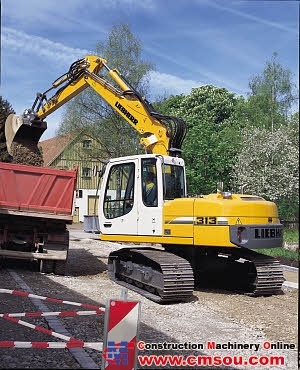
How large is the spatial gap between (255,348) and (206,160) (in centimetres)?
2090

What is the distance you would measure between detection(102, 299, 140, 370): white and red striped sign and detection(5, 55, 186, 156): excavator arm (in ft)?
19.5

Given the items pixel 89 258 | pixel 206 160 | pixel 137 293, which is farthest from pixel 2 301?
pixel 206 160

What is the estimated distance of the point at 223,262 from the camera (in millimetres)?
9727

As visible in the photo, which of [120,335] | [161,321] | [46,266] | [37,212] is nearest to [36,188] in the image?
[37,212]

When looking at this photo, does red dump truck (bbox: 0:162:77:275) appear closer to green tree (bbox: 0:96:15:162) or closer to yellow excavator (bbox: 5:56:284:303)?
yellow excavator (bbox: 5:56:284:303)

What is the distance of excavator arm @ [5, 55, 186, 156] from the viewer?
10164mm

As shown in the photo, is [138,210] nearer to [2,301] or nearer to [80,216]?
[2,301]

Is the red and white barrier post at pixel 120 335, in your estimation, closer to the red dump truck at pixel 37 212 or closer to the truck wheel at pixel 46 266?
the red dump truck at pixel 37 212

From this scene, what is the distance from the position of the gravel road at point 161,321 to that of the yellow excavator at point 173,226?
0.36 meters

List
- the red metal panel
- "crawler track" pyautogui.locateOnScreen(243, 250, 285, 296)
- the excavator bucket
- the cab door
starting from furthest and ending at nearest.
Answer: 1. the excavator bucket
2. the red metal panel
3. the cab door
4. "crawler track" pyautogui.locateOnScreen(243, 250, 285, 296)

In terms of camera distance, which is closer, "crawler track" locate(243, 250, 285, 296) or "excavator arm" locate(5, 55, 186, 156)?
"crawler track" locate(243, 250, 285, 296)

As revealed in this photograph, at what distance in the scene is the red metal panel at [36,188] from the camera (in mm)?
10109

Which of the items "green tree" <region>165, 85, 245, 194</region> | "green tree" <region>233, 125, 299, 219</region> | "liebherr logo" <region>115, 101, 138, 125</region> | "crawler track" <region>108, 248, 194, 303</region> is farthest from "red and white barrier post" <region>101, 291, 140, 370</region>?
"green tree" <region>233, 125, 299, 219</region>

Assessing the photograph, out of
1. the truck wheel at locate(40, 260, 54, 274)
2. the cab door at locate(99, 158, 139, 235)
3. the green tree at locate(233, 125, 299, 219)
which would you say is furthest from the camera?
the green tree at locate(233, 125, 299, 219)
